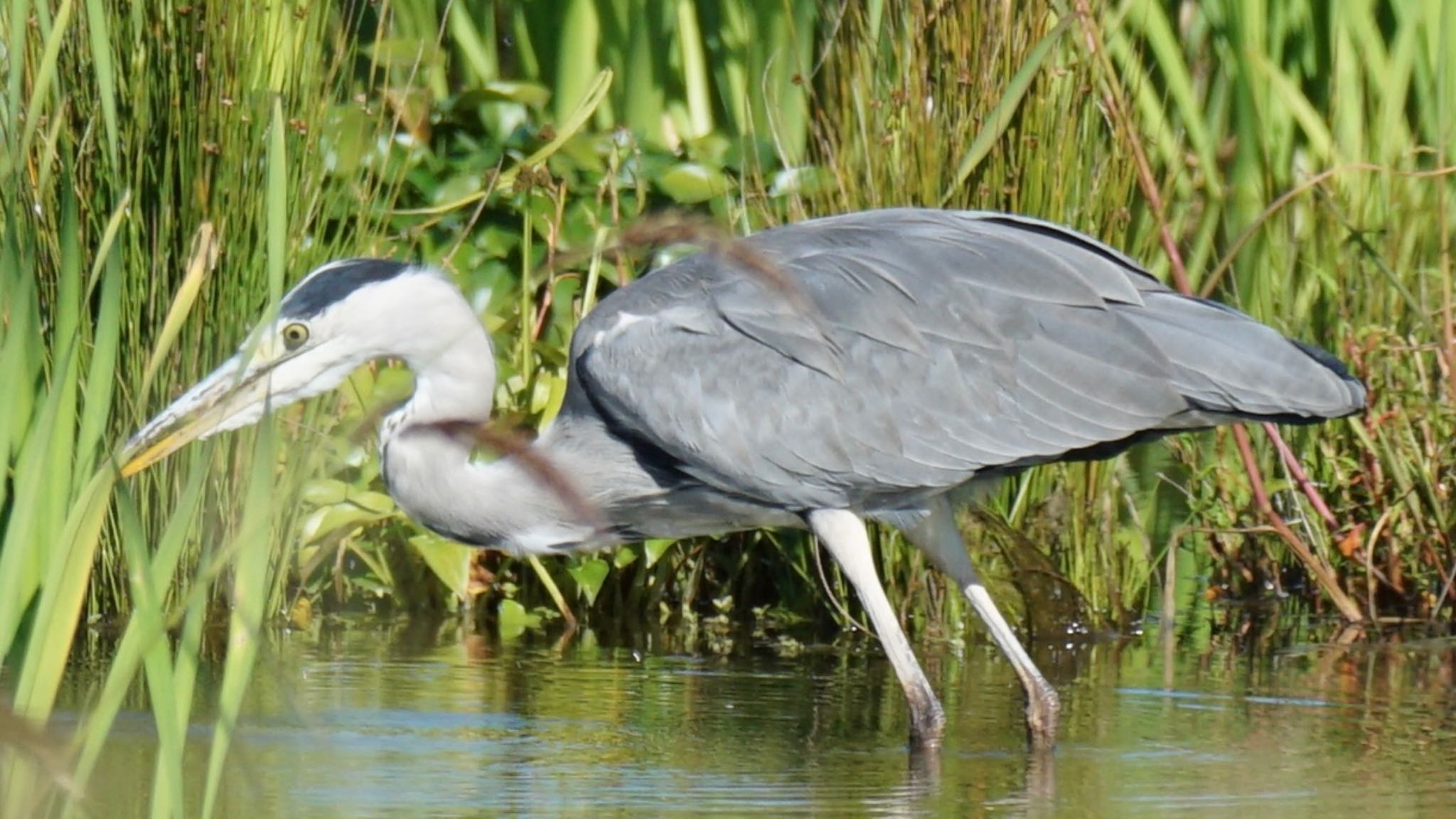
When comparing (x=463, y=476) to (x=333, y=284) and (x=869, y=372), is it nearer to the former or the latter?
(x=333, y=284)

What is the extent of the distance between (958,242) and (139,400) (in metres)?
2.31

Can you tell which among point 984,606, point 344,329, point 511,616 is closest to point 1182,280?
point 984,606

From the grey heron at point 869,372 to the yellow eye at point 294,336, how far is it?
18 cm

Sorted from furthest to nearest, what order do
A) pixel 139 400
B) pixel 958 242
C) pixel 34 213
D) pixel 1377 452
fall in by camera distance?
pixel 1377 452, pixel 958 242, pixel 34 213, pixel 139 400

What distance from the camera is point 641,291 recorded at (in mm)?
4621

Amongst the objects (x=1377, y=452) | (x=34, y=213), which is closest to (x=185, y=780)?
(x=34, y=213)

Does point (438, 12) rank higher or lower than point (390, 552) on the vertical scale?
higher

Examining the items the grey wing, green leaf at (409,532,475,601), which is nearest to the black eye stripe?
the grey wing

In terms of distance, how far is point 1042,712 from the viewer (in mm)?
4312

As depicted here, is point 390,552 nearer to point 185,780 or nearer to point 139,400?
point 185,780

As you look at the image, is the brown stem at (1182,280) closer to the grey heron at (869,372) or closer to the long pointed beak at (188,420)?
the grey heron at (869,372)

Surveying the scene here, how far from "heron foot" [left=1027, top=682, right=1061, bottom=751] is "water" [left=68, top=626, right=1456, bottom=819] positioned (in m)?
0.04

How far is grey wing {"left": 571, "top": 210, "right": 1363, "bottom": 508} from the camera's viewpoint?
451 centimetres

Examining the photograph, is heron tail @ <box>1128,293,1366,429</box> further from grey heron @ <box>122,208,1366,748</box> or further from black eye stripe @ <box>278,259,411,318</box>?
black eye stripe @ <box>278,259,411,318</box>
